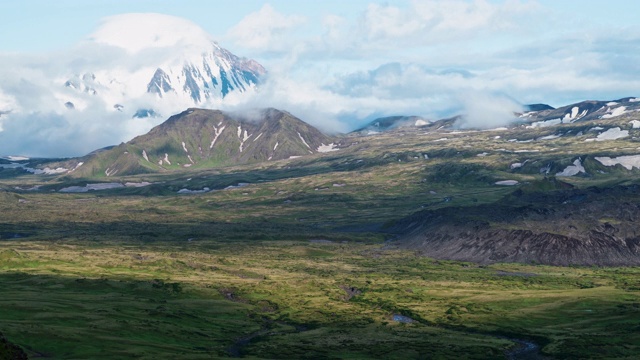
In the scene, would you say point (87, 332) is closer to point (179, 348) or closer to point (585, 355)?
point (179, 348)

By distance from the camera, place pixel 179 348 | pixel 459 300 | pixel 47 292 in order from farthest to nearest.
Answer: pixel 459 300
pixel 47 292
pixel 179 348

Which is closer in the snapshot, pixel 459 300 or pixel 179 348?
pixel 179 348

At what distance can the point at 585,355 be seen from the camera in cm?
13525

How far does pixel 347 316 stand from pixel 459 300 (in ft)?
109

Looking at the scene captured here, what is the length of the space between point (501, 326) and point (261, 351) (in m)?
54.6

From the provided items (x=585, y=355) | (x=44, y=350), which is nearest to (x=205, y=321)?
(x=44, y=350)

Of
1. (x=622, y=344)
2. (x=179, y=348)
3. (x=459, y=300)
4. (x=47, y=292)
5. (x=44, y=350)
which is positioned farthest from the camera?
(x=459, y=300)

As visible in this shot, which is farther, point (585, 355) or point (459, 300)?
point (459, 300)

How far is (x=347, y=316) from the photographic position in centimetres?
17100

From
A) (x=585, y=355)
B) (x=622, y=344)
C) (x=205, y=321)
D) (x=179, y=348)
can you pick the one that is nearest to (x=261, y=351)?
(x=179, y=348)

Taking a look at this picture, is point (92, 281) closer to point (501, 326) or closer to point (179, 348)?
point (179, 348)

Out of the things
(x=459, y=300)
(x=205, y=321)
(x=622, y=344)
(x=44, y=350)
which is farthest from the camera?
(x=459, y=300)

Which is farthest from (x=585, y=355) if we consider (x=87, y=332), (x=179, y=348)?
(x=87, y=332)

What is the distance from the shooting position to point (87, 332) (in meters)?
135
